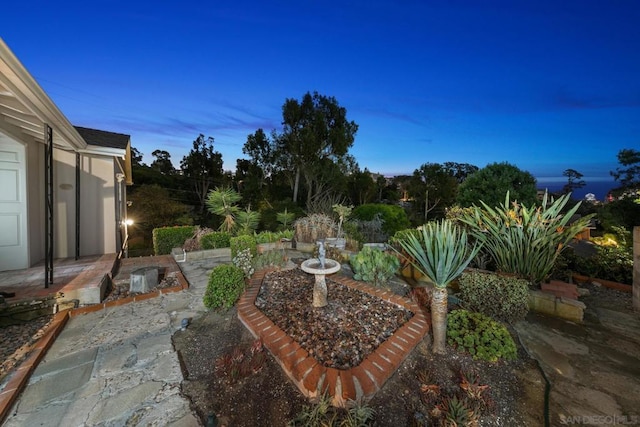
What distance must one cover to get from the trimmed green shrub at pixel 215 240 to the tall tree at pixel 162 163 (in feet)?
52.0

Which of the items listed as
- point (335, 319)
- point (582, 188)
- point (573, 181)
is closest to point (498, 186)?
point (335, 319)

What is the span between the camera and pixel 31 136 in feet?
16.0

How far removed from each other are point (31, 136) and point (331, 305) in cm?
662

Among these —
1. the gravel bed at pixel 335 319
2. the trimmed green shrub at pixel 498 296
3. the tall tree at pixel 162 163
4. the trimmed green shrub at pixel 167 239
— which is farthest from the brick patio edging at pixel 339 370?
the tall tree at pixel 162 163

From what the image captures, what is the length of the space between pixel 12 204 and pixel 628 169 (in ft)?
58.8

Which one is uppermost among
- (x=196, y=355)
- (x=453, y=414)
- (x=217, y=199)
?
(x=217, y=199)

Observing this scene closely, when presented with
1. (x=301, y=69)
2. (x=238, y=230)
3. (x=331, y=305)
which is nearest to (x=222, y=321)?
(x=331, y=305)

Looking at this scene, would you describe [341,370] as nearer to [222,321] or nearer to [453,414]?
[453,414]

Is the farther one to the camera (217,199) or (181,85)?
(181,85)

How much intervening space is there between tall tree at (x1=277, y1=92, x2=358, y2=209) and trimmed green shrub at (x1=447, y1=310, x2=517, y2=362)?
11936mm

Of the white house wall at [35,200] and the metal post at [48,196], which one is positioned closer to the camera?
the metal post at [48,196]

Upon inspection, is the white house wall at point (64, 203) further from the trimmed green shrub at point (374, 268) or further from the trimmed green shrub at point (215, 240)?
the trimmed green shrub at point (374, 268)

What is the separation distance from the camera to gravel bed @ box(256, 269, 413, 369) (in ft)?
7.47

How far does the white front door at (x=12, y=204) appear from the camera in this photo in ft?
14.3
